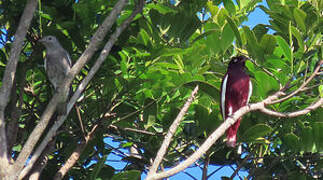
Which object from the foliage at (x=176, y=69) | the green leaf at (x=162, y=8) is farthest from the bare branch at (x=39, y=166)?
the green leaf at (x=162, y=8)

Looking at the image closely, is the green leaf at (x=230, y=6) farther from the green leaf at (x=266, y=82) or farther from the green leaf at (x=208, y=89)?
the green leaf at (x=208, y=89)

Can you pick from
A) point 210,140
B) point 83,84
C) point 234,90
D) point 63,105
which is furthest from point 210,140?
point 234,90

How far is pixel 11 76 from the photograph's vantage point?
336cm

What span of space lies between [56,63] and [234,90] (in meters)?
1.75

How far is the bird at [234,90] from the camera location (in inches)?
167

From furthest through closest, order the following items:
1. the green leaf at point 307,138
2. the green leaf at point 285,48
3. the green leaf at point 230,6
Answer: the green leaf at point 230,6, the green leaf at point 307,138, the green leaf at point 285,48

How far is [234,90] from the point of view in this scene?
5156mm

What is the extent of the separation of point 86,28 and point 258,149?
1.86 meters

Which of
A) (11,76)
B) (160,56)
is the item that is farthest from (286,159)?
(11,76)

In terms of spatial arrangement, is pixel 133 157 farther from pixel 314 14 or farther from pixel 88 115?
pixel 314 14

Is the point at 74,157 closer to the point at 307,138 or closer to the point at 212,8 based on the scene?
the point at 212,8

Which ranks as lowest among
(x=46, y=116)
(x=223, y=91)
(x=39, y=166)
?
(x=39, y=166)

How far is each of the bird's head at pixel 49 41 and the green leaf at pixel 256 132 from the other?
5.30ft

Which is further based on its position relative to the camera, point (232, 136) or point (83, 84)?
point (232, 136)
